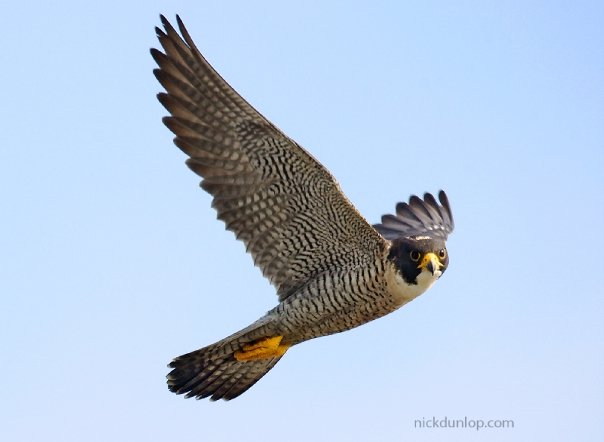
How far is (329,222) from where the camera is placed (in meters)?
12.1

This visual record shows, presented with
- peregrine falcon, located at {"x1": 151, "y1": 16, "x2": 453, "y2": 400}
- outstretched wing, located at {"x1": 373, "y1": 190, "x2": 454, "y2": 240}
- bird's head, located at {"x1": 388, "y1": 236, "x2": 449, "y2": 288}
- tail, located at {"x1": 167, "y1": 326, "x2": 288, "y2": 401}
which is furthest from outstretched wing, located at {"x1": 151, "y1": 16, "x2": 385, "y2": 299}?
outstretched wing, located at {"x1": 373, "y1": 190, "x2": 454, "y2": 240}

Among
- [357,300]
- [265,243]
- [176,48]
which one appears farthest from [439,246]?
[176,48]

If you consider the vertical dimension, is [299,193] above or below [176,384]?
above

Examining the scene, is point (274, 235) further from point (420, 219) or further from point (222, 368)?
point (420, 219)

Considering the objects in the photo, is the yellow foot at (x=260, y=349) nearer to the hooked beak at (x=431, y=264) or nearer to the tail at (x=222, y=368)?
the tail at (x=222, y=368)

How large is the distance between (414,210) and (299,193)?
368 cm

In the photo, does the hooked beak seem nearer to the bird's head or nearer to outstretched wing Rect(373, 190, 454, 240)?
the bird's head

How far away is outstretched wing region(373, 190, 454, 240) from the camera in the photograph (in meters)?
14.8

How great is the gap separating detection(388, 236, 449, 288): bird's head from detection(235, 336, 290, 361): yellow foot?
1527 millimetres

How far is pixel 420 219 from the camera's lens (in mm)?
15125

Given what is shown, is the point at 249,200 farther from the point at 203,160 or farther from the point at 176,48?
the point at 176,48

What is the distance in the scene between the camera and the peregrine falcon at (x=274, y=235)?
11727mm

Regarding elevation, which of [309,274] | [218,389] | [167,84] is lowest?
[218,389]

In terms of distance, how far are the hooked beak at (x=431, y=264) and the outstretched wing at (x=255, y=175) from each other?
0.50m
